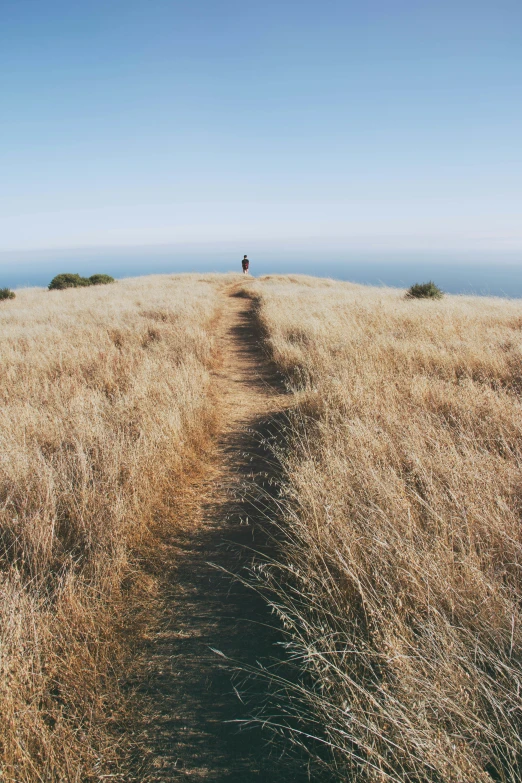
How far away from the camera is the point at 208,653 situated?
2.26 meters

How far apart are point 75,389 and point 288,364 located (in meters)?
4.33

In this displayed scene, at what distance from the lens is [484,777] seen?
53.6 inches

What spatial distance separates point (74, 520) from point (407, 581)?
102 inches

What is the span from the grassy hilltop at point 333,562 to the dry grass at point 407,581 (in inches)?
0.7

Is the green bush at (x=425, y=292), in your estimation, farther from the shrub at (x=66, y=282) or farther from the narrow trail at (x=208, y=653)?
the shrub at (x=66, y=282)

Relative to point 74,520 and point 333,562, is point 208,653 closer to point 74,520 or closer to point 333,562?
point 333,562

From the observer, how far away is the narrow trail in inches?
67.9

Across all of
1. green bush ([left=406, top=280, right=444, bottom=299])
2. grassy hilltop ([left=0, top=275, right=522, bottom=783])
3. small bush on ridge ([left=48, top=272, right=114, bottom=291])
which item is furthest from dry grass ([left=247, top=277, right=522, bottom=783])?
small bush on ridge ([left=48, top=272, right=114, bottom=291])

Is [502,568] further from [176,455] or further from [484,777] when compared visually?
[176,455]

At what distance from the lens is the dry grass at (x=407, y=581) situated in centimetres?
152

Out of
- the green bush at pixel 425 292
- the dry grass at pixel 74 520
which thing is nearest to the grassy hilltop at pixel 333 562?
the dry grass at pixel 74 520

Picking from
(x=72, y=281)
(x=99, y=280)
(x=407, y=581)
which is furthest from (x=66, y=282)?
(x=407, y=581)

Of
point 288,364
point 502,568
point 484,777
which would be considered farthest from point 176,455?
point 288,364

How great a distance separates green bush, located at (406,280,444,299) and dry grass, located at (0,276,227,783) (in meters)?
13.9
